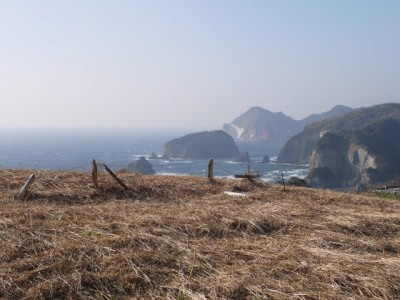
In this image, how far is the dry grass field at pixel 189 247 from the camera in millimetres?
4160

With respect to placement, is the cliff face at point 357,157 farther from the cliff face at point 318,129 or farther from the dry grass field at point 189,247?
the dry grass field at point 189,247

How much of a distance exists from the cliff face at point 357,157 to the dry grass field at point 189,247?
7870 cm

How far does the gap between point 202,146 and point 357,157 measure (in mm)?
72468

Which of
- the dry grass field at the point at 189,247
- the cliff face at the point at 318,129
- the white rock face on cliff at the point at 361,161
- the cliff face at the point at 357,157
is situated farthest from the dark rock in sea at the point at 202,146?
the dry grass field at the point at 189,247

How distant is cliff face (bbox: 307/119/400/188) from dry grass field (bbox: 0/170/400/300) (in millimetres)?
78703

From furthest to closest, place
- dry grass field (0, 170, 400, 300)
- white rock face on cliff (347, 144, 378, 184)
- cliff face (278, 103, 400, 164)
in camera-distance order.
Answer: cliff face (278, 103, 400, 164) < white rock face on cliff (347, 144, 378, 184) < dry grass field (0, 170, 400, 300)

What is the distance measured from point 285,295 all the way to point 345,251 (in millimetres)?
1898

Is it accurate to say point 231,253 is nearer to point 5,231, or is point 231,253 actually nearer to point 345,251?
point 345,251

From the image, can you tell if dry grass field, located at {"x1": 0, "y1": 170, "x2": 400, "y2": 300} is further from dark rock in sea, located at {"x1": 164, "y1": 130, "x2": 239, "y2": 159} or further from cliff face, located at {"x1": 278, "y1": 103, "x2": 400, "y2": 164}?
dark rock in sea, located at {"x1": 164, "y1": 130, "x2": 239, "y2": 159}

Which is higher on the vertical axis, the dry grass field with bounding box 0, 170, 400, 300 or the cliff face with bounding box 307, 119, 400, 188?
the dry grass field with bounding box 0, 170, 400, 300

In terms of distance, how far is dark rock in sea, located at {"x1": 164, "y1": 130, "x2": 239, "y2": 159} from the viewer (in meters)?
152

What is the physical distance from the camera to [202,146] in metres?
158

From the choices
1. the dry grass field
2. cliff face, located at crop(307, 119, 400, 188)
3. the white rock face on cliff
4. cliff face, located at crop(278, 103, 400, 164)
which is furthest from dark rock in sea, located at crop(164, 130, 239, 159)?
the dry grass field

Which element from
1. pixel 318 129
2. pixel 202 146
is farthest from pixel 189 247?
pixel 202 146
